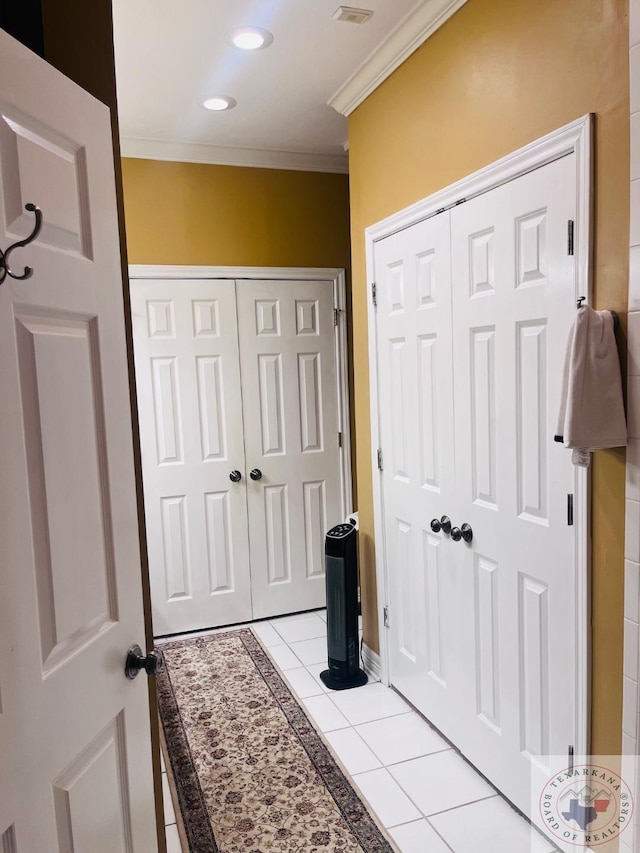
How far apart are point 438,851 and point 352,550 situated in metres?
1.29

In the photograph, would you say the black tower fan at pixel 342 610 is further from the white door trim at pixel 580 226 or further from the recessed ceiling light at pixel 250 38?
the recessed ceiling light at pixel 250 38

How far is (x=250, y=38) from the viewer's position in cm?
232

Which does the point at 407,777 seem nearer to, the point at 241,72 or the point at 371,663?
the point at 371,663

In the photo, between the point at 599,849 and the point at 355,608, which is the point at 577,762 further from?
the point at 355,608

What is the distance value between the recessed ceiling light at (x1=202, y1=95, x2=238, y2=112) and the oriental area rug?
2.74 metres

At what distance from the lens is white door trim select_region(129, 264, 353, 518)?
344 cm

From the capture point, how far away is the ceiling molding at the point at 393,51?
2.13 m

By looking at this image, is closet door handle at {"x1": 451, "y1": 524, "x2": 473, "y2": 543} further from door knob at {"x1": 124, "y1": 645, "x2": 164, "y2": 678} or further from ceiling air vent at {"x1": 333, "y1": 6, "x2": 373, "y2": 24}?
ceiling air vent at {"x1": 333, "y1": 6, "x2": 373, "y2": 24}

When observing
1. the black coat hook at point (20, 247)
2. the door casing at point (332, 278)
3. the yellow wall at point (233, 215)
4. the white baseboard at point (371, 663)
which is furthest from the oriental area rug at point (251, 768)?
the yellow wall at point (233, 215)

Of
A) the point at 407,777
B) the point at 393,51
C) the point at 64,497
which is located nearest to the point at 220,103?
the point at 393,51

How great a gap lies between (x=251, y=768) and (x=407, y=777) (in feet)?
1.91

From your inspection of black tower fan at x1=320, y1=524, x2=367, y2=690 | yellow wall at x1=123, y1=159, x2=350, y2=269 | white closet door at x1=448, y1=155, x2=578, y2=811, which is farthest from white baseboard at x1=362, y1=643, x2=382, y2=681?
yellow wall at x1=123, y1=159, x2=350, y2=269

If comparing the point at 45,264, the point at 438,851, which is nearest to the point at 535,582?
the point at 438,851

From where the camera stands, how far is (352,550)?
2959 mm
